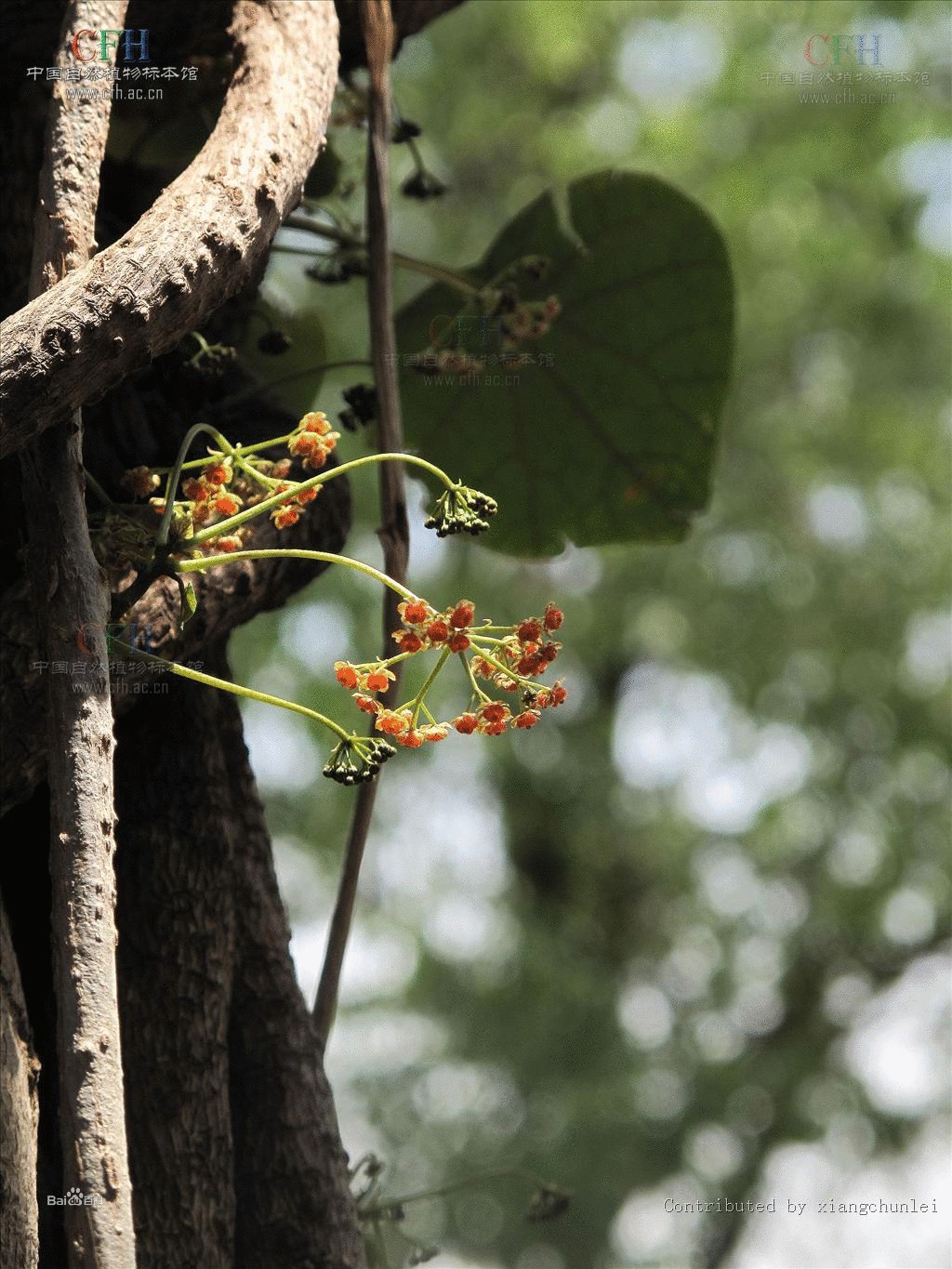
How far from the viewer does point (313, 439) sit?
0.78 m

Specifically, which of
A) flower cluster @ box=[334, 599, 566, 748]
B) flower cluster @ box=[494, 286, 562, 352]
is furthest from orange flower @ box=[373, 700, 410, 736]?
flower cluster @ box=[494, 286, 562, 352]

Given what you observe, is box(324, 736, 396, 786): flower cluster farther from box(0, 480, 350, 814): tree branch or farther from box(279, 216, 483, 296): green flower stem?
box(279, 216, 483, 296): green flower stem

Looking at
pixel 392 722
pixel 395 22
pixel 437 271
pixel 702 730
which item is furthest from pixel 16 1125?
pixel 702 730

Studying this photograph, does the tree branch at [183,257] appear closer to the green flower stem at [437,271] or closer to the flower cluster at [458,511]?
the flower cluster at [458,511]

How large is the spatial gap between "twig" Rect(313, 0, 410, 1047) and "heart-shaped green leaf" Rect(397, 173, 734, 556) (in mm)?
325

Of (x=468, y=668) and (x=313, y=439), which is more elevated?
(x=313, y=439)

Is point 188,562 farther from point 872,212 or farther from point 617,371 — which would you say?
point 872,212

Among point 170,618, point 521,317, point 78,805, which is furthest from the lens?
point 521,317

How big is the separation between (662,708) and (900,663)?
55.7 inches

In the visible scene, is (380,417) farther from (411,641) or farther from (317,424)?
(411,641)

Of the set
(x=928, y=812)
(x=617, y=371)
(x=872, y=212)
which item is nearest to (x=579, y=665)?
(x=928, y=812)

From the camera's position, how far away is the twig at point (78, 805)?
1.78 feet

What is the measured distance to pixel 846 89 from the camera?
5387 mm

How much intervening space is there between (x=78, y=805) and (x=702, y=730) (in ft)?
21.4
